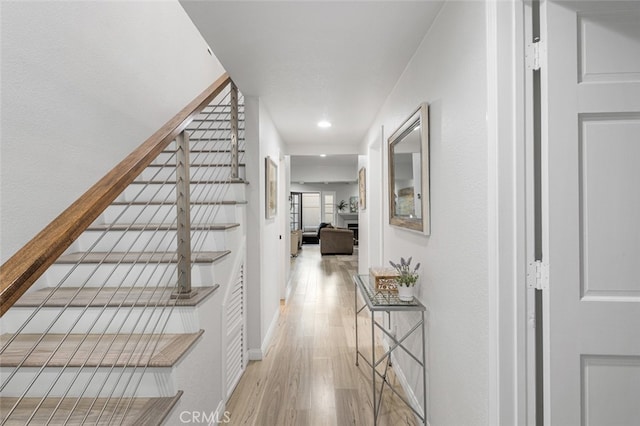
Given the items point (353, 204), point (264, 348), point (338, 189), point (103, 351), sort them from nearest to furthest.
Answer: point (103, 351)
point (264, 348)
point (353, 204)
point (338, 189)

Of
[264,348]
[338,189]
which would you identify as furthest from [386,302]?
[338,189]

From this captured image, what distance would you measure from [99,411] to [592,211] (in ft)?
6.52

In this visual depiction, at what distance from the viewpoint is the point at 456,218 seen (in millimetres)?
1462

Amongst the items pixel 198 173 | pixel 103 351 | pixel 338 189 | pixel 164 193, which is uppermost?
pixel 338 189

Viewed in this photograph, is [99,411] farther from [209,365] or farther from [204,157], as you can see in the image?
[204,157]

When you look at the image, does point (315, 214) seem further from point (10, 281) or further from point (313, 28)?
point (10, 281)

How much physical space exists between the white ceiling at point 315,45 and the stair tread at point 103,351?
1636 mm

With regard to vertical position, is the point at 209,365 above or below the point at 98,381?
below

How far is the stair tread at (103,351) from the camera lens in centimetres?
128

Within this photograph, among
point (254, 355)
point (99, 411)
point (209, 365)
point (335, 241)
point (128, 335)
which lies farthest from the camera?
point (335, 241)

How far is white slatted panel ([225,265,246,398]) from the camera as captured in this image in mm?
2207

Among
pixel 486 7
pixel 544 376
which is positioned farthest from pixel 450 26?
pixel 544 376

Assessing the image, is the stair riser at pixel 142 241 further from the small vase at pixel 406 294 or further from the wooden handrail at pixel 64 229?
the small vase at pixel 406 294

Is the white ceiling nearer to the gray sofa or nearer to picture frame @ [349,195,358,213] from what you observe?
the gray sofa
